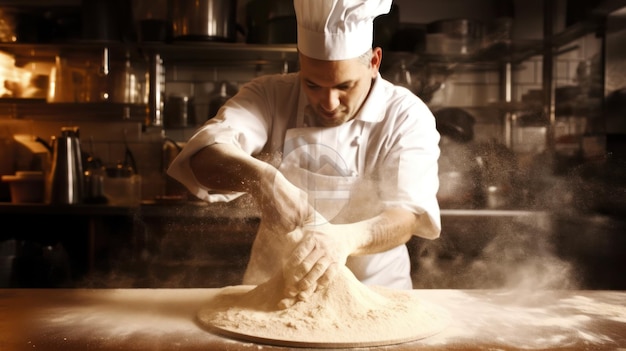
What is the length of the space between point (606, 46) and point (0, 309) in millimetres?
2679

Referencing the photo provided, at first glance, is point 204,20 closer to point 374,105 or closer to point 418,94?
point 418,94

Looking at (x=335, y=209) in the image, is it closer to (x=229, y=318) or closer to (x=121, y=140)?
(x=229, y=318)

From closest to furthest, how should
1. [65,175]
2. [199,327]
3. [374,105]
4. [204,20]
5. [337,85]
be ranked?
[199,327], [337,85], [374,105], [204,20], [65,175]

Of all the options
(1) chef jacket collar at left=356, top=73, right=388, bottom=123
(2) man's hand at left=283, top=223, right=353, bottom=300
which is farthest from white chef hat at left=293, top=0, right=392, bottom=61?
(2) man's hand at left=283, top=223, right=353, bottom=300

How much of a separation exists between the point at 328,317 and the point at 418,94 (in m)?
1.50

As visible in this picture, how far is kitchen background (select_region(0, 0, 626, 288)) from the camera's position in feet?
8.34

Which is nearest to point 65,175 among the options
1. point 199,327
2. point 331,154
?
point 331,154

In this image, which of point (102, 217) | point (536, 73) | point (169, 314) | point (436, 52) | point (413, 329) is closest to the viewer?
point (413, 329)

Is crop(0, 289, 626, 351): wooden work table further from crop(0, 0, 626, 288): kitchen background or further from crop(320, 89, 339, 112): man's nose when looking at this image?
crop(0, 0, 626, 288): kitchen background

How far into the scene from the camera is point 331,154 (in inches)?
72.2

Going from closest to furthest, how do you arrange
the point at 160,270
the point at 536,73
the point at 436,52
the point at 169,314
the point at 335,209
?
the point at 169,314 < the point at 335,209 < the point at 160,270 < the point at 436,52 < the point at 536,73

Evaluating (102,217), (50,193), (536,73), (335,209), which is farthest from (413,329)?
(536,73)

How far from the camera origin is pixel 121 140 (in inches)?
122

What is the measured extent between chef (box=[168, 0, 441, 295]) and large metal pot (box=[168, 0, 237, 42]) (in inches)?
33.0
